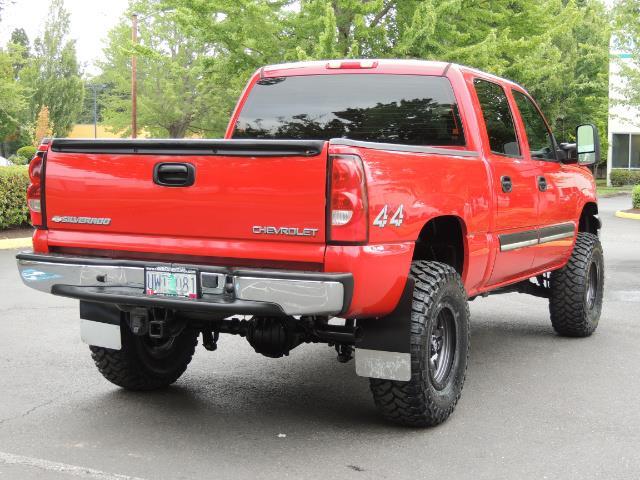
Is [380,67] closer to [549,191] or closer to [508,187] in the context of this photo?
[508,187]

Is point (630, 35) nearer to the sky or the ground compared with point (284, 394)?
nearer to the sky

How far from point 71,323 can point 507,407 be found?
4.36 metres

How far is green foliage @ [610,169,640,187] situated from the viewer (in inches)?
1618

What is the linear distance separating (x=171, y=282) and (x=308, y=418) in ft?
4.10

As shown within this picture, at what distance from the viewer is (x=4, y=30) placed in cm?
2086

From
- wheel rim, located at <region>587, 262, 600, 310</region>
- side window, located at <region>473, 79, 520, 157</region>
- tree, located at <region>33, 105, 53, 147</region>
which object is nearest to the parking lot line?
side window, located at <region>473, 79, 520, 157</region>

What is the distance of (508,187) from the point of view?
5.74m

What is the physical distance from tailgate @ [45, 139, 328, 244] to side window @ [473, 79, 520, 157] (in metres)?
2.07

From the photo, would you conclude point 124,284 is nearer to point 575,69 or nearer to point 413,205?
point 413,205

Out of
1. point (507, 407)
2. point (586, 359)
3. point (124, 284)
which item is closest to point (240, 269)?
point (124, 284)

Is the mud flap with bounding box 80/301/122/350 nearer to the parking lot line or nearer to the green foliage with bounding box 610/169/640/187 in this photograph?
the parking lot line

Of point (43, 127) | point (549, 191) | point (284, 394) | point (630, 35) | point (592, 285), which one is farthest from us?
point (43, 127)

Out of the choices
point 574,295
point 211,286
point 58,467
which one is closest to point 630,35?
point 574,295

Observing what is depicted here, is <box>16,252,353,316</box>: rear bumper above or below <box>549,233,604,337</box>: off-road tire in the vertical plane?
above
